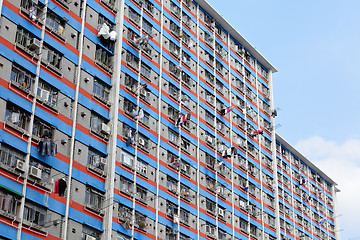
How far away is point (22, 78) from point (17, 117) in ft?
11.1

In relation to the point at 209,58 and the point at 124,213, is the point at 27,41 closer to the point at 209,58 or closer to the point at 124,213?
the point at 124,213

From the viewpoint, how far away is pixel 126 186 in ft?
183

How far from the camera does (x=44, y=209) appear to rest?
46.2 meters

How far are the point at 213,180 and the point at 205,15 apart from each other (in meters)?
21.9

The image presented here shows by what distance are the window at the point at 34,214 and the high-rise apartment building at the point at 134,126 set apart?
0.25 ft

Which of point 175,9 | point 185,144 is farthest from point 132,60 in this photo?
point 175,9

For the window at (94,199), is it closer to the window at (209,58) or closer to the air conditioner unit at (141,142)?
the air conditioner unit at (141,142)

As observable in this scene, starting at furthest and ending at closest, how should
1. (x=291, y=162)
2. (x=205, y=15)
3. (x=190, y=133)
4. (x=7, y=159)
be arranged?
(x=291, y=162)
(x=205, y=15)
(x=190, y=133)
(x=7, y=159)

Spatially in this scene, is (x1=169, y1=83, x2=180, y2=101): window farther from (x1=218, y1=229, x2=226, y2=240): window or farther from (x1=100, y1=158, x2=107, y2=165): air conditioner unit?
(x1=218, y1=229, x2=226, y2=240): window

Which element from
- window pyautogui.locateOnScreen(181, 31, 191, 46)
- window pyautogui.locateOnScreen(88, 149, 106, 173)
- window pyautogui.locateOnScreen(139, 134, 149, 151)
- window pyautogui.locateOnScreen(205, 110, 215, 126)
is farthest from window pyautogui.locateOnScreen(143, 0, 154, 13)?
window pyautogui.locateOnScreen(88, 149, 106, 173)

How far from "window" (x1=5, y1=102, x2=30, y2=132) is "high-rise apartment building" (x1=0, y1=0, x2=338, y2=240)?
0.08 metres

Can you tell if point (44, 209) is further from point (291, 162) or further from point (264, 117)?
point (291, 162)

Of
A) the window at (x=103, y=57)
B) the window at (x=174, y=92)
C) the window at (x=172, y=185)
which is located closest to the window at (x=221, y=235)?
the window at (x=172, y=185)

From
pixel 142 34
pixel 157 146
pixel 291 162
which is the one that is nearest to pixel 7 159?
pixel 157 146
